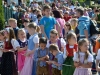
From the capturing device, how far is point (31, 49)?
9.12m

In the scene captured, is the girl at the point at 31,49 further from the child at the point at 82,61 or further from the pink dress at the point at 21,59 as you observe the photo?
the child at the point at 82,61

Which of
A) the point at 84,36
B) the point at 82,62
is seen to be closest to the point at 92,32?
the point at 84,36

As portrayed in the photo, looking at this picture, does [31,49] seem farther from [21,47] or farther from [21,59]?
[21,59]

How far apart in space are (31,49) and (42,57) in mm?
619

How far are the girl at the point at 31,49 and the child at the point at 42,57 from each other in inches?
14.8

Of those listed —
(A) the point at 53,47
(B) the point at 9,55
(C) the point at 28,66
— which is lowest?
(C) the point at 28,66

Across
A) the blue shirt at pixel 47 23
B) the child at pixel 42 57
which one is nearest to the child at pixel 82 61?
the child at pixel 42 57

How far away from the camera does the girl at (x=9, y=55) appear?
9.35 m

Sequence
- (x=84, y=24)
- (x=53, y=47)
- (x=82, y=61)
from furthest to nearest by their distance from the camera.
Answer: (x=84, y=24) → (x=53, y=47) → (x=82, y=61)

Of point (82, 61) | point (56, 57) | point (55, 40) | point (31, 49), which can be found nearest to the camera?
point (82, 61)

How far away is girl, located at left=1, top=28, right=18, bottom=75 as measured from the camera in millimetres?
9352

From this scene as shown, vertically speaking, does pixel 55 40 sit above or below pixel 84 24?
below

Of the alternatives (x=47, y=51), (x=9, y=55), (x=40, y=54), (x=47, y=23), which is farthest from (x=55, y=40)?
(x=47, y=23)

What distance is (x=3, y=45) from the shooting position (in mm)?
9516
